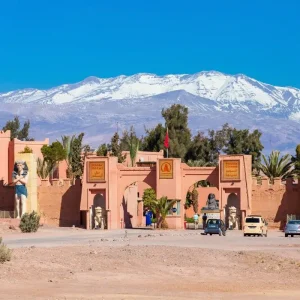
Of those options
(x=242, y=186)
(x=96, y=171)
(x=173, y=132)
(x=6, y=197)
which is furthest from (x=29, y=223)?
(x=173, y=132)

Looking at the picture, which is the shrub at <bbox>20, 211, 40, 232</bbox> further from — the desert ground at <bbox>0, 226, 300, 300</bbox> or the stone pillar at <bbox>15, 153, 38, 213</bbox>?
the desert ground at <bbox>0, 226, 300, 300</bbox>

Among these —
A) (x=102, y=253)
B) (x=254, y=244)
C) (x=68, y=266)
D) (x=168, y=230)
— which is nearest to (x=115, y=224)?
(x=168, y=230)

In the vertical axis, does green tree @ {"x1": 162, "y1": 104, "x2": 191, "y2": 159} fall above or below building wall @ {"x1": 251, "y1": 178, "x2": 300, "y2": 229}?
above

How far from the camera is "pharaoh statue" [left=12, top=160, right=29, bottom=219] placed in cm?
6844

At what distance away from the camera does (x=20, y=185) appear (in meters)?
68.8

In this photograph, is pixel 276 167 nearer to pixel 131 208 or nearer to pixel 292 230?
pixel 131 208

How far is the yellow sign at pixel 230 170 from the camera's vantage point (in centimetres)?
6719

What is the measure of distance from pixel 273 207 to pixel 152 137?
1843 inches

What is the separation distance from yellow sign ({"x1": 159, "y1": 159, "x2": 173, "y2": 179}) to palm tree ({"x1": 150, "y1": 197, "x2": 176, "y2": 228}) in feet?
5.21

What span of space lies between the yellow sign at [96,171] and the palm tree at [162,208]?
4.02 m

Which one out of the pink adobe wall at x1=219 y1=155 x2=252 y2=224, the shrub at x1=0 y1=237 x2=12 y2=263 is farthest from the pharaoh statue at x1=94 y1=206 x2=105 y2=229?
the shrub at x1=0 y1=237 x2=12 y2=263

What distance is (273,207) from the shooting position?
67.6 meters

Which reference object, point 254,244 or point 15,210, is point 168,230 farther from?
point 254,244

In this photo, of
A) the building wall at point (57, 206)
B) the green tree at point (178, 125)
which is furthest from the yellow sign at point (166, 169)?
the green tree at point (178, 125)
